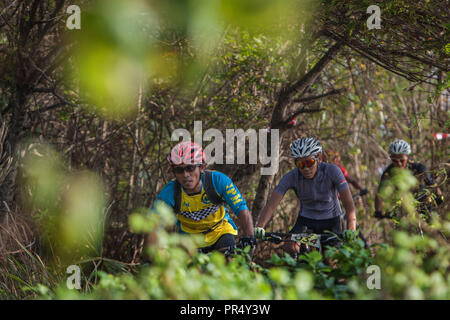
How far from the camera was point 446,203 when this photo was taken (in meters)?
5.02

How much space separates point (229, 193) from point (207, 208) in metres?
0.34

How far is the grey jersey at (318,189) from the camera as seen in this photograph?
18.8 ft

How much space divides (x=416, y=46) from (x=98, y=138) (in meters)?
4.84

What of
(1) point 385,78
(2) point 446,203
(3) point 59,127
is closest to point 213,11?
(2) point 446,203

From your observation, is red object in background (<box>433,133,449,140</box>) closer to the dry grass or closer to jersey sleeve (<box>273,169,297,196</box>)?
jersey sleeve (<box>273,169,297,196</box>)

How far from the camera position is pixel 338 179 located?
5.61 m

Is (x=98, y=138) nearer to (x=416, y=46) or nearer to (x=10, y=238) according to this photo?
(x=10, y=238)

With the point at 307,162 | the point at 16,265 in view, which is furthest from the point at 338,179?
the point at 16,265

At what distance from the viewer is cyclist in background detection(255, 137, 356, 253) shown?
218 inches

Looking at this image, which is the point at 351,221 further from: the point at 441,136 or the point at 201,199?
the point at 441,136

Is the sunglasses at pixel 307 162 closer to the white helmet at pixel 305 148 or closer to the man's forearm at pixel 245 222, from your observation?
the white helmet at pixel 305 148

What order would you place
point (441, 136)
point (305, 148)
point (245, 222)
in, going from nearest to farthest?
point (245, 222), point (305, 148), point (441, 136)

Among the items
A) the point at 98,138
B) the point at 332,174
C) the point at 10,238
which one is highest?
the point at 98,138

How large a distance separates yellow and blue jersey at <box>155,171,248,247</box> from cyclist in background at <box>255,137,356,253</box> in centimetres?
57
